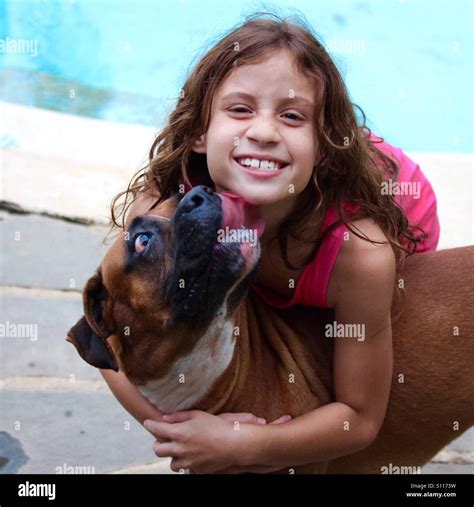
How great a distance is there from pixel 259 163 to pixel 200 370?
1.98 ft

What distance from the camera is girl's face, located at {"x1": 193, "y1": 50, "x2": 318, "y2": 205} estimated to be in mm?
2277

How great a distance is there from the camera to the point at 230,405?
2.56 meters

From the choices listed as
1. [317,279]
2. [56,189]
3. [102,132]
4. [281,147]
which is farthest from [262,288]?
[102,132]

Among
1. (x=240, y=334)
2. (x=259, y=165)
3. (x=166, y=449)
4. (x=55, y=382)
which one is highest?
(x=259, y=165)

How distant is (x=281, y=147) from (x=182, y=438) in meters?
0.88

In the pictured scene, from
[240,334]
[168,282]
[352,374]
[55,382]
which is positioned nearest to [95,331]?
[168,282]

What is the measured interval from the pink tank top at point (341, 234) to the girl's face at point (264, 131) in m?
0.21

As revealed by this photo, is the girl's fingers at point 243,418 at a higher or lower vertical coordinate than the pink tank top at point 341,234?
lower

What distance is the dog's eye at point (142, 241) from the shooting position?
2330mm

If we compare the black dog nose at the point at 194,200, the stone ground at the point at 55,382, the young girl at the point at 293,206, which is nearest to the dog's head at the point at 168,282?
the black dog nose at the point at 194,200

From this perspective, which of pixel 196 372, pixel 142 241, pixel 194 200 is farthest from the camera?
pixel 196 372

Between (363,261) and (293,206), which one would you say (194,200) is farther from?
(363,261)

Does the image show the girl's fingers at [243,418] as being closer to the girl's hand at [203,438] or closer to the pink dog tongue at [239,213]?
the girl's hand at [203,438]

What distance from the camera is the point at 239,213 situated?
7.59ft
